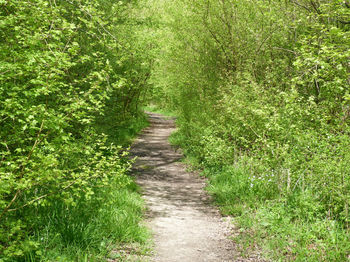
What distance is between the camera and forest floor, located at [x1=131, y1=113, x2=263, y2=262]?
17.3 feet

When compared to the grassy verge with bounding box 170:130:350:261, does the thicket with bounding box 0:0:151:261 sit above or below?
above

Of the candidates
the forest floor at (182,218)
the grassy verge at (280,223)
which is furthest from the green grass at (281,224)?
the forest floor at (182,218)

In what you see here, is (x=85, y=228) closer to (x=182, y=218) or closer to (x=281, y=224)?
(x=182, y=218)

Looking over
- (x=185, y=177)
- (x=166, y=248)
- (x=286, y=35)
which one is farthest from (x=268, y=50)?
(x=166, y=248)

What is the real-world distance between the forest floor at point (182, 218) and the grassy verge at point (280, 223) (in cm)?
29

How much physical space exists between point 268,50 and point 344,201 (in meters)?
6.11

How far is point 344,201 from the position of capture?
5023 mm

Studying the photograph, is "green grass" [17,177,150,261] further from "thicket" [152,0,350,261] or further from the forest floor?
"thicket" [152,0,350,261]

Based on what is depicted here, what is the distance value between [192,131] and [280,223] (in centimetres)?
839

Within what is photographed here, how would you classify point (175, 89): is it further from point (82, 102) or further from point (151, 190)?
point (82, 102)

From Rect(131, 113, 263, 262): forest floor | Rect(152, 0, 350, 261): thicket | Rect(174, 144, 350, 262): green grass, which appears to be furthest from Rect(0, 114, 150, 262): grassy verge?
Rect(152, 0, 350, 261): thicket

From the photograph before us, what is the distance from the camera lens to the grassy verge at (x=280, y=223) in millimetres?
4516

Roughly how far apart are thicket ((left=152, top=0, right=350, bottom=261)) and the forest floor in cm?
47

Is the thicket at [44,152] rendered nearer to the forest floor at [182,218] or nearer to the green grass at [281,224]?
the forest floor at [182,218]
